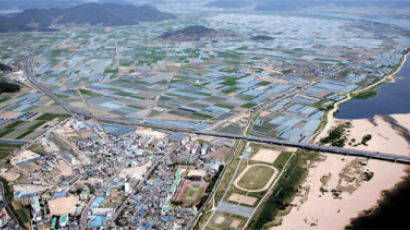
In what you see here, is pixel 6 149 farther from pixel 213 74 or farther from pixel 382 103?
pixel 382 103

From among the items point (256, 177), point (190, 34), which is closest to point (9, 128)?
point (256, 177)

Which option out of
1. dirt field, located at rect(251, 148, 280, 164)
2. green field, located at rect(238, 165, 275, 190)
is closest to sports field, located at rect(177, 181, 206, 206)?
green field, located at rect(238, 165, 275, 190)

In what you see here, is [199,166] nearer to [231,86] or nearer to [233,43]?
[231,86]

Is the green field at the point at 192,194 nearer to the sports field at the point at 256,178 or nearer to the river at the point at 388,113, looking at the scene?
the sports field at the point at 256,178

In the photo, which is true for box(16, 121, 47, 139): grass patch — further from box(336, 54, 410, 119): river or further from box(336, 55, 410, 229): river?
box(336, 54, 410, 119): river

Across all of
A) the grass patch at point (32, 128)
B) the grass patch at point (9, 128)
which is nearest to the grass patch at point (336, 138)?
the grass patch at point (32, 128)

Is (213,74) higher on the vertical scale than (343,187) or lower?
higher
